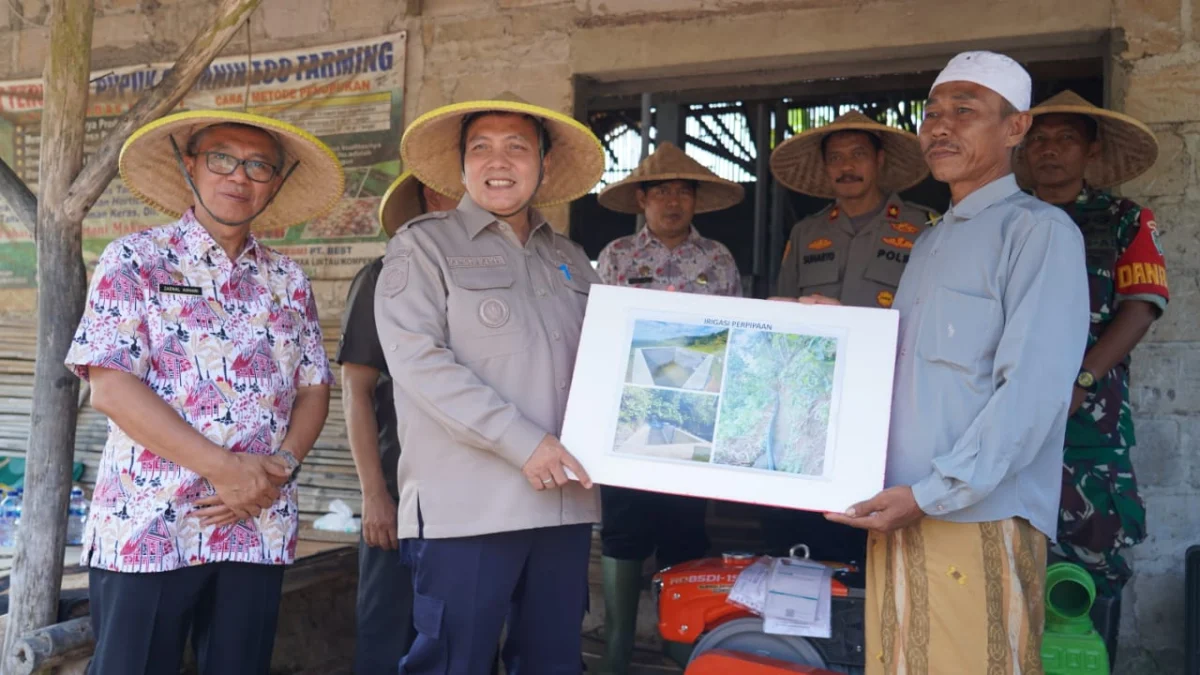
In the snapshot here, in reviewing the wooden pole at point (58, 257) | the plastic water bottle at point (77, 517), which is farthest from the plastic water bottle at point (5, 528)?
the wooden pole at point (58, 257)

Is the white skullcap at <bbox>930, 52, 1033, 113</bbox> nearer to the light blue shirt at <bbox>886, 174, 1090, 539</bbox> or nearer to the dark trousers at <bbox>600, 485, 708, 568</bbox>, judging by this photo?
the light blue shirt at <bbox>886, 174, 1090, 539</bbox>

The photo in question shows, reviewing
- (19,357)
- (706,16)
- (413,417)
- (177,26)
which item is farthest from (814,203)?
(413,417)

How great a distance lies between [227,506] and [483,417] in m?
0.77

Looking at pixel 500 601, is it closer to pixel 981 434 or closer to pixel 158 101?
pixel 981 434

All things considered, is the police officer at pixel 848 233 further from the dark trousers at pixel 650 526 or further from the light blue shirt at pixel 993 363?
the light blue shirt at pixel 993 363

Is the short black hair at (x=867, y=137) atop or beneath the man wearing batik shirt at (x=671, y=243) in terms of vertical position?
atop

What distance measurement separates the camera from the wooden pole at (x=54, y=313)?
328 centimetres

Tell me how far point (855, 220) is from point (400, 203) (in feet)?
6.01

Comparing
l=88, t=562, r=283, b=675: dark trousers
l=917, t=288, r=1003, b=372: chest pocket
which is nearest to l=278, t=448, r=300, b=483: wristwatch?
l=88, t=562, r=283, b=675: dark trousers

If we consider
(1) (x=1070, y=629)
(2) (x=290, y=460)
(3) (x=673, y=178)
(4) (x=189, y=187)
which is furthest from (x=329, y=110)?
(1) (x=1070, y=629)

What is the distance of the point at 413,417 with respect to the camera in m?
2.59

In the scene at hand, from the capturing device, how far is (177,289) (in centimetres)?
262

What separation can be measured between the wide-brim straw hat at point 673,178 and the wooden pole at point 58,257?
2.01 meters

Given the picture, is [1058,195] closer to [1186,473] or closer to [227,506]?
[1186,473]
